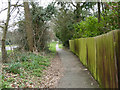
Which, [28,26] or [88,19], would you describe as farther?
[28,26]

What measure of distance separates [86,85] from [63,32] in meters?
24.7

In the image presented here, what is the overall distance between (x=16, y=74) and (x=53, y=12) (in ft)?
39.9

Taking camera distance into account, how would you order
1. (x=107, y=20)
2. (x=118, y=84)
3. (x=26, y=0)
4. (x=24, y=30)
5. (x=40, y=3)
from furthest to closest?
1. (x=40, y=3)
2. (x=24, y=30)
3. (x=26, y=0)
4. (x=107, y=20)
5. (x=118, y=84)

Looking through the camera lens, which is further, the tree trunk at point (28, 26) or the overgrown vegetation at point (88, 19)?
the tree trunk at point (28, 26)

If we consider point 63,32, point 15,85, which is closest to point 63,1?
point 63,32

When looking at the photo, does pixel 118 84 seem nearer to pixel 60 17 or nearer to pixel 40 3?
pixel 40 3

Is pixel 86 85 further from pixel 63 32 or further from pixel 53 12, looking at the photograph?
pixel 63 32

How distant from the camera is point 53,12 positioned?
17.3 meters

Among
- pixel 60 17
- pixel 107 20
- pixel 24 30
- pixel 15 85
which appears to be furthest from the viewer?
pixel 60 17

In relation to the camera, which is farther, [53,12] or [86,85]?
[53,12]

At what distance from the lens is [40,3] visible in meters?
16.8

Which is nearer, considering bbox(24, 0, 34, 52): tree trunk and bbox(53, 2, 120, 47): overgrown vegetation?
bbox(53, 2, 120, 47): overgrown vegetation

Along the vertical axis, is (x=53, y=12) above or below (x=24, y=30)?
above

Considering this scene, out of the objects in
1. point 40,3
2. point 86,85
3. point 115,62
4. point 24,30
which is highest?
point 40,3
